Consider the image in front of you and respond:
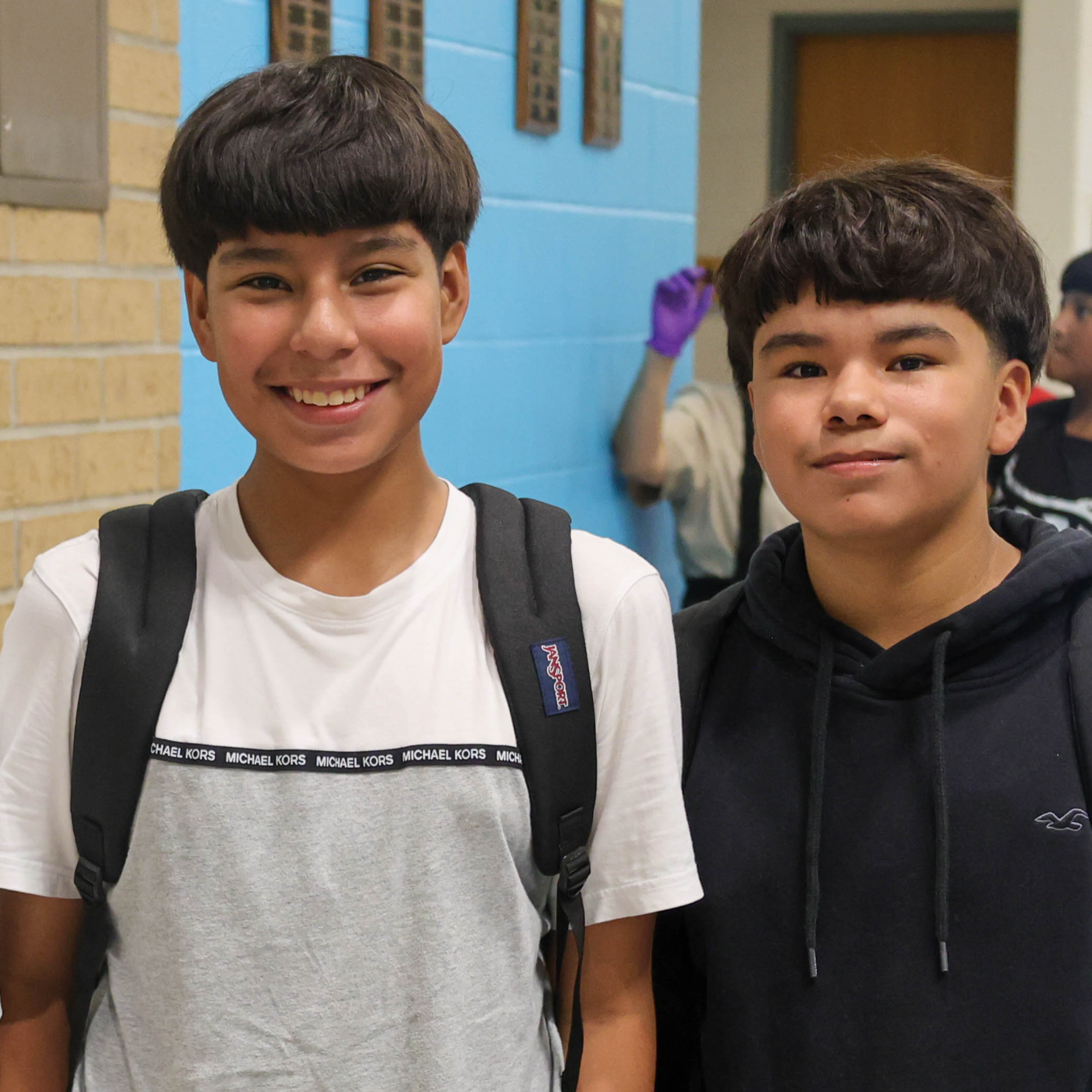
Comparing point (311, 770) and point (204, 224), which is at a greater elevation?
point (204, 224)

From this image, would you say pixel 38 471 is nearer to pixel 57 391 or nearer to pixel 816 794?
pixel 57 391

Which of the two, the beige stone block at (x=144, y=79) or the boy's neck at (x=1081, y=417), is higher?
the beige stone block at (x=144, y=79)

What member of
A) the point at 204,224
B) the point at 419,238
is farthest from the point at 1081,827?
the point at 204,224

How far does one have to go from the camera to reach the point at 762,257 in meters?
1.31

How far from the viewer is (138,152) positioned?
197 centimetres

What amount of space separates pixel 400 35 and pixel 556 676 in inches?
65.8

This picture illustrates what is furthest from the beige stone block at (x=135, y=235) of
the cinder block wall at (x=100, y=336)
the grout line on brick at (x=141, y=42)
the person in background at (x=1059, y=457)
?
the person in background at (x=1059, y=457)

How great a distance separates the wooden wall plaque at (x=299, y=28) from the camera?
2.21 metres

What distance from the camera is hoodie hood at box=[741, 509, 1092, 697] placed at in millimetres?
1229

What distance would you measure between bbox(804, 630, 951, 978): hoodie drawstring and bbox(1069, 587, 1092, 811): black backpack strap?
4.1 inches

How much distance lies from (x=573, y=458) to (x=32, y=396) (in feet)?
5.17

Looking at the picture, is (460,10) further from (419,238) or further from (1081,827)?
(1081,827)

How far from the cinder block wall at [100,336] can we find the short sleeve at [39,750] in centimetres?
74

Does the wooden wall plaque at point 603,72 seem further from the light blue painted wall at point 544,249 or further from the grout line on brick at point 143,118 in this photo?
the grout line on brick at point 143,118
